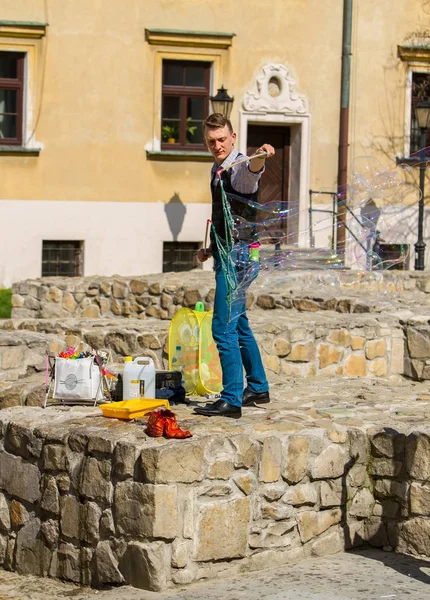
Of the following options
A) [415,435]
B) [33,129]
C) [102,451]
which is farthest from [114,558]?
[33,129]

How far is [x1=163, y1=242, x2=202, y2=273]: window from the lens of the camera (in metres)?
20.5

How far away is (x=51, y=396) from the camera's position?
802cm

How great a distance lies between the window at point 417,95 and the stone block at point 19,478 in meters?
15.1

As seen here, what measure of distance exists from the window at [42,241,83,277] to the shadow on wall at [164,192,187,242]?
1.39 meters

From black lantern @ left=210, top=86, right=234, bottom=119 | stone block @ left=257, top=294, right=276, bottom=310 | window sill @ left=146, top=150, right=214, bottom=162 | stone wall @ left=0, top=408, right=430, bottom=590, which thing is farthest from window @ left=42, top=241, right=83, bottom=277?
stone wall @ left=0, top=408, right=430, bottom=590

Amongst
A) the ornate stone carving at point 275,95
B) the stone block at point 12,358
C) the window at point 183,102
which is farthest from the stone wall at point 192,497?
the ornate stone carving at point 275,95

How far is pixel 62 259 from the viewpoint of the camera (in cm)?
1997

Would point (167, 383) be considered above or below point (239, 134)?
below

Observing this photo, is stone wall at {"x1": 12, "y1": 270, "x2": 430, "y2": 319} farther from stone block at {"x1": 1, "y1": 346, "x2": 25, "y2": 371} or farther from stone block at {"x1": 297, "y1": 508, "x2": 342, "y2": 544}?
stone block at {"x1": 297, "y1": 508, "x2": 342, "y2": 544}

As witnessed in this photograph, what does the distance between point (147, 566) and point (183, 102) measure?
1458cm

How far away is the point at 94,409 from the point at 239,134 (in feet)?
43.6

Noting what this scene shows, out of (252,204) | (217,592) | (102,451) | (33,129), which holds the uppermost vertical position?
(33,129)

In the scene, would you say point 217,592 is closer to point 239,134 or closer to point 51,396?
point 51,396

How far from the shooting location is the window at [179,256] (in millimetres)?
20469
